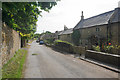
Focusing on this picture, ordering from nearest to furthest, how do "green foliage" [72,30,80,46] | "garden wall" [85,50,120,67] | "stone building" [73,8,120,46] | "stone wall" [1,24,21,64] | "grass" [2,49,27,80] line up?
"grass" [2,49,27,80] < "stone wall" [1,24,21,64] < "garden wall" [85,50,120,67] < "stone building" [73,8,120,46] < "green foliage" [72,30,80,46]

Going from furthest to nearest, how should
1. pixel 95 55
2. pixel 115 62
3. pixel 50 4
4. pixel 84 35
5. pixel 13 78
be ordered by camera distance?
pixel 84 35, pixel 95 55, pixel 115 62, pixel 50 4, pixel 13 78

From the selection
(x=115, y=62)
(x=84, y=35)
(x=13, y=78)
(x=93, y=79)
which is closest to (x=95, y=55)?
(x=115, y=62)

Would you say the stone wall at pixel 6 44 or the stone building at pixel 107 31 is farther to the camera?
the stone building at pixel 107 31

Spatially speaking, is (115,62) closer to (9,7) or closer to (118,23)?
(9,7)

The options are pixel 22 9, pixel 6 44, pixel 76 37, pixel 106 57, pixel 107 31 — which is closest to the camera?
pixel 22 9

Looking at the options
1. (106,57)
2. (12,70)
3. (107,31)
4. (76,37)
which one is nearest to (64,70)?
(12,70)

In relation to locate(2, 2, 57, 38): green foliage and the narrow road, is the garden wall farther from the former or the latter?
locate(2, 2, 57, 38): green foliage

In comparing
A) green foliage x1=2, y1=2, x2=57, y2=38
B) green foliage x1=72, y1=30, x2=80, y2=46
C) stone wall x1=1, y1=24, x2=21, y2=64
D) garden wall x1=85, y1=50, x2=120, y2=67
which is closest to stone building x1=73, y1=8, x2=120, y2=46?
green foliage x1=72, y1=30, x2=80, y2=46

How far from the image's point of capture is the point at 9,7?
545 centimetres

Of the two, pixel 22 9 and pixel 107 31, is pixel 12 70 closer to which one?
pixel 22 9

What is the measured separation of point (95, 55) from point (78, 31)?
1664cm

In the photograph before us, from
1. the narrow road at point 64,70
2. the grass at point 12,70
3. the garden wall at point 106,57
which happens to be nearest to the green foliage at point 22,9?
the grass at point 12,70

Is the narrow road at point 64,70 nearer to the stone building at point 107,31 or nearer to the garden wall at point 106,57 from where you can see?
the garden wall at point 106,57

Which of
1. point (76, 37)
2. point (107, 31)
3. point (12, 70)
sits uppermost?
point (107, 31)
